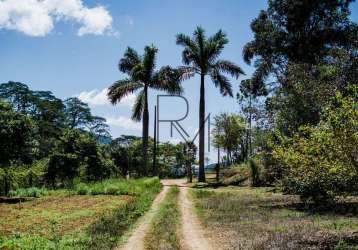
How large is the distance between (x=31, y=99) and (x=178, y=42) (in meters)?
37.9

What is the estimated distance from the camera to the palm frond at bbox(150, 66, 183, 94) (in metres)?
50.4

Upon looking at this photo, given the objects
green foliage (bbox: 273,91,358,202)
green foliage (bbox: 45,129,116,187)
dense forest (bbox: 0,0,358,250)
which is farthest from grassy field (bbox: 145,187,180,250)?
green foliage (bbox: 45,129,116,187)

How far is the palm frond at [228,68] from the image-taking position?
51128mm

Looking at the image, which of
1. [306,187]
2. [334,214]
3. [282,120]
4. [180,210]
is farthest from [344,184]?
[282,120]

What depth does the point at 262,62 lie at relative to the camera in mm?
47281

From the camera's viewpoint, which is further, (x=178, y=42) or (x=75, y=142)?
(x=178, y=42)

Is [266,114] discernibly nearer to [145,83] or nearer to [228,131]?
[145,83]

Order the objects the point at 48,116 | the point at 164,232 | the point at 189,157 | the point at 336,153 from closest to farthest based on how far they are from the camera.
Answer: the point at 336,153 → the point at 164,232 → the point at 189,157 → the point at 48,116

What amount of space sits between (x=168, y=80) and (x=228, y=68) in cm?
640

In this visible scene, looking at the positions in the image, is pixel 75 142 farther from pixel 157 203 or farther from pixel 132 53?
pixel 157 203

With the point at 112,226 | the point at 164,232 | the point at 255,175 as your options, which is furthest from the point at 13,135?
the point at 255,175

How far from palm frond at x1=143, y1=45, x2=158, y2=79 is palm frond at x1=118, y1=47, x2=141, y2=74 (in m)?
1.52

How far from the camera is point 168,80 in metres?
50.5

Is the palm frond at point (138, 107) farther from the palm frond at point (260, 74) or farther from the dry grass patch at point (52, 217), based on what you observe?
the dry grass patch at point (52, 217)
